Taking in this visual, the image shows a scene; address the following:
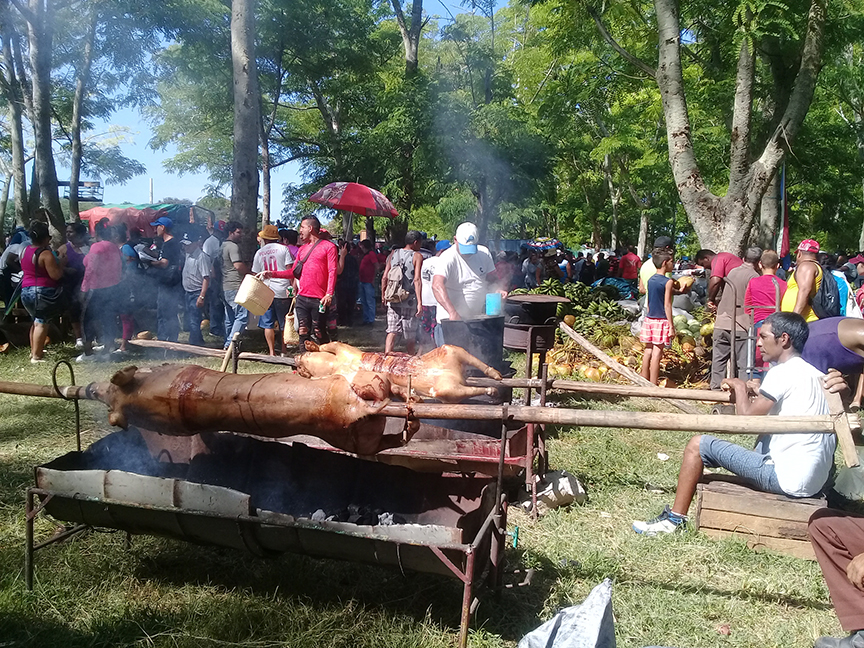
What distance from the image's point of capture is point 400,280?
31.5ft

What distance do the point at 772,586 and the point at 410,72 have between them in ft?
56.0

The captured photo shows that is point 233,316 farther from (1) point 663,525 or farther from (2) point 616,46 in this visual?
(2) point 616,46

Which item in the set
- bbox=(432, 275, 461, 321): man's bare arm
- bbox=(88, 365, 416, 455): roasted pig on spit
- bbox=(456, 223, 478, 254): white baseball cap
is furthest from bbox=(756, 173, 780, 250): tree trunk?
bbox=(88, 365, 416, 455): roasted pig on spit

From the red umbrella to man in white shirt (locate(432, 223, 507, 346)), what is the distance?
7471 mm

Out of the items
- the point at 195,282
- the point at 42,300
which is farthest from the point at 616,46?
the point at 42,300

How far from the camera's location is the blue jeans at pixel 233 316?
8.66 metres

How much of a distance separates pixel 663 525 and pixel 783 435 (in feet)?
3.44

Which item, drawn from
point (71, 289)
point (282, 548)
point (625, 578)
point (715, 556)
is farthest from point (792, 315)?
point (71, 289)

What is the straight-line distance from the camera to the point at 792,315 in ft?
13.3

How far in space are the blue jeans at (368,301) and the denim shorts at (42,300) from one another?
6379mm

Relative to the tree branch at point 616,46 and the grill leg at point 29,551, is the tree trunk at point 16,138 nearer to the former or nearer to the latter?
the tree branch at point 616,46

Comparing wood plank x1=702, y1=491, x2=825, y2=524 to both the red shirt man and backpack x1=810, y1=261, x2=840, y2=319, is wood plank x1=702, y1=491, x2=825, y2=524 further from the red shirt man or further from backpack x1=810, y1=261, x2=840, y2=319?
the red shirt man

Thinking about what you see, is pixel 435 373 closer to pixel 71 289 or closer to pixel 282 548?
pixel 282 548

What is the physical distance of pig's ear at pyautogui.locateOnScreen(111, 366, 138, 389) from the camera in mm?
3545
